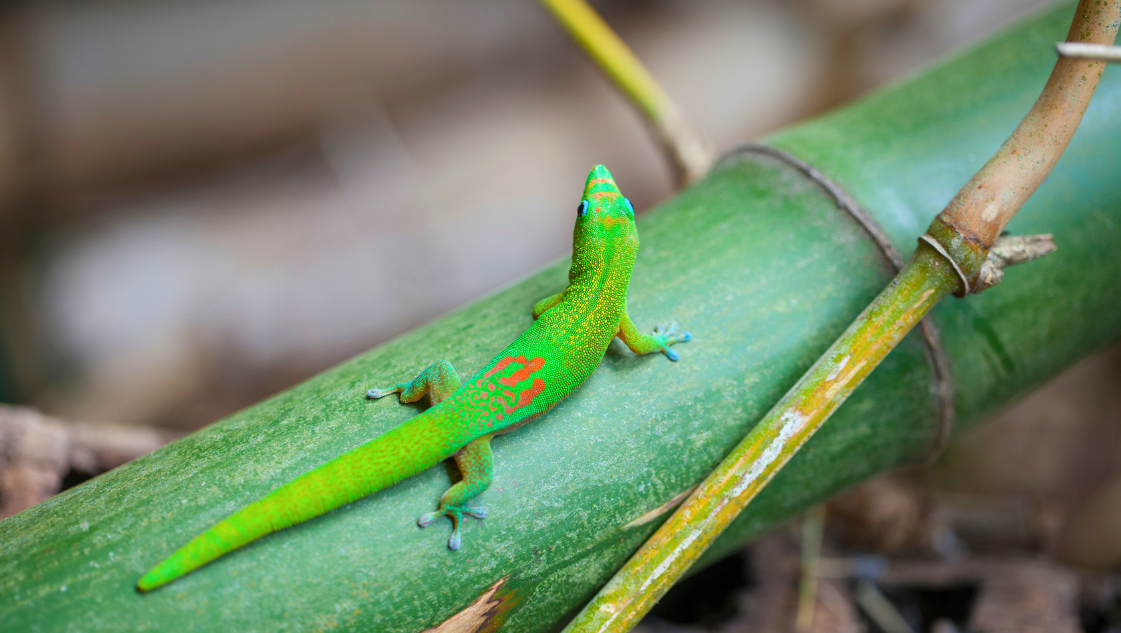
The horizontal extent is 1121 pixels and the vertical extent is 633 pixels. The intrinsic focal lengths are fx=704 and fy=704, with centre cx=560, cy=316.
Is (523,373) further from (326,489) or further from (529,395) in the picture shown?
(326,489)

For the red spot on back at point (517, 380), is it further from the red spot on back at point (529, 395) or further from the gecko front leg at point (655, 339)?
the gecko front leg at point (655, 339)

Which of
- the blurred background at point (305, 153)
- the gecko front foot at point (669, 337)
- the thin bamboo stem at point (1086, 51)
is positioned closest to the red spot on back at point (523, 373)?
the gecko front foot at point (669, 337)

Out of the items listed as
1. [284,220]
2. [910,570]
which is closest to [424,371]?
[910,570]

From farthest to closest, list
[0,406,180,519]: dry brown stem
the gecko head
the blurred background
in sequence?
the blurred background, [0,406,180,519]: dry brown stem, the gecko head

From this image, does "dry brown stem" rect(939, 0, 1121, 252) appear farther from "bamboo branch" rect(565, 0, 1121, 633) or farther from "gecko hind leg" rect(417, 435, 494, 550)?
"gecko hind leg" rect(417, 435, 494, 550)

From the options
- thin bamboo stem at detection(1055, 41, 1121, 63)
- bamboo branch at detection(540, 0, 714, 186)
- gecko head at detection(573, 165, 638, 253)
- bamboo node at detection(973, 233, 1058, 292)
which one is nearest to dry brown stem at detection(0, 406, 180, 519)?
gecko head at detection(573, 165, 638, 253)

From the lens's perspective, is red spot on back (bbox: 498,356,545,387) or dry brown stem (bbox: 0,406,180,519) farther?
dry brown stem (bbox: 0,406,180,519)

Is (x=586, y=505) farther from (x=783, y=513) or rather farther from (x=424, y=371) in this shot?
(x=783, y=513)
